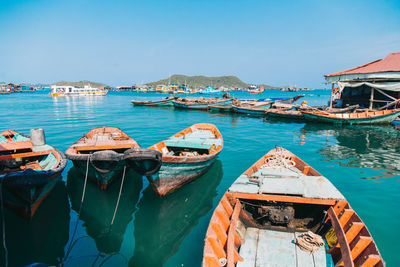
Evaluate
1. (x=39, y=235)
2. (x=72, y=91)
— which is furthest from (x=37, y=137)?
(x=72, y=91)

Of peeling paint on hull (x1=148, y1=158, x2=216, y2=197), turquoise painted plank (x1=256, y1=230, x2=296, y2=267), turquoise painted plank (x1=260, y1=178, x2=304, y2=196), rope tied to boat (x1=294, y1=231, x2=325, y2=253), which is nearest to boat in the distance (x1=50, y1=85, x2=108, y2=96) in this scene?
peeling paint on hull (x1=148, y1=158, x2=216, y2=197)

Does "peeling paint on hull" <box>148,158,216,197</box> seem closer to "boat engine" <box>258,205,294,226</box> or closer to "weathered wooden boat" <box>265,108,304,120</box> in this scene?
"boat engine" <box>258,205,294,226</box>

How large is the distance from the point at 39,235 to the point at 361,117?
947 inches

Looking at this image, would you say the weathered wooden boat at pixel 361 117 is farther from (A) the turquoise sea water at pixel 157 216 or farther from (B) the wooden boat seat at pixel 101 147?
(B) the wooden boat seat at pixel 101 147

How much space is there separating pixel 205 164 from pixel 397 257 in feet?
18.7

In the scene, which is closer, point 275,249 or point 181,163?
point 275,249

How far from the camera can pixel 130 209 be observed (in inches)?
274

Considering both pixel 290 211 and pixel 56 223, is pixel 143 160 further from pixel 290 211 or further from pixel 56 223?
pixel 290 211

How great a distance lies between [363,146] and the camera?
45.6 ft

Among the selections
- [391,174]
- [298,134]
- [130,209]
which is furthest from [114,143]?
[298,134]

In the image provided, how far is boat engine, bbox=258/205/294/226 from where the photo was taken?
5109mm

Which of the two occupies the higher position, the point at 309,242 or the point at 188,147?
the point at 188,147

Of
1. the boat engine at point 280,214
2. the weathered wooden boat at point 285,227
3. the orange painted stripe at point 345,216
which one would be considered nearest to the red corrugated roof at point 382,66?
the weathered wooden boat at point 285,227

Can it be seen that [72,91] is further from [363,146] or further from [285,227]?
[285,227]
